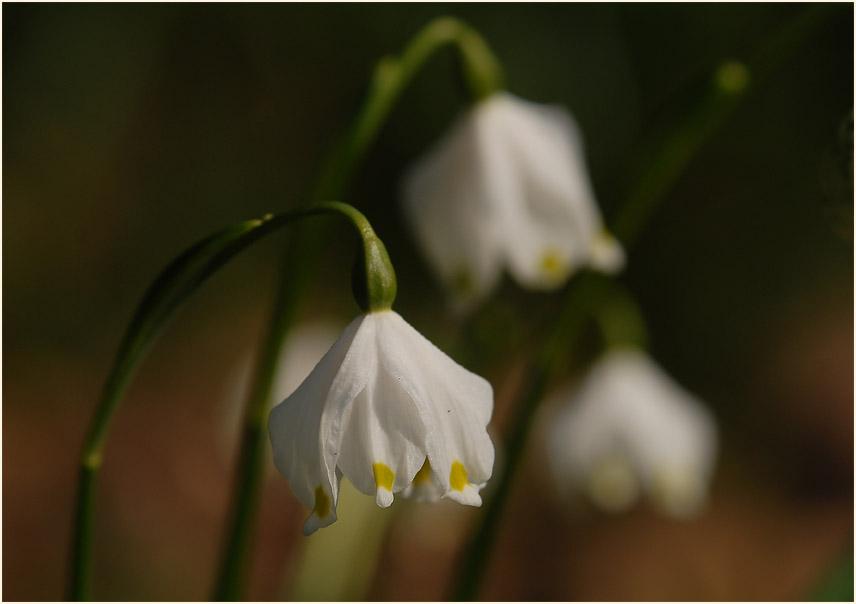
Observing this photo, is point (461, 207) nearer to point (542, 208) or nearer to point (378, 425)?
point (542, 208)

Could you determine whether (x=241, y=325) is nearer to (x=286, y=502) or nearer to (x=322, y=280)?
(x=322, y=280)

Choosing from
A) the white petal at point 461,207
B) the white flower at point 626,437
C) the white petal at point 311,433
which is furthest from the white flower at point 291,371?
the white petal at point 311,433

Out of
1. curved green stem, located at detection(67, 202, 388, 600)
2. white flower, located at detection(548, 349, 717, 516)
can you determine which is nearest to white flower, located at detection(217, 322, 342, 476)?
white flower, located at detection(548, 349, 717, 516)

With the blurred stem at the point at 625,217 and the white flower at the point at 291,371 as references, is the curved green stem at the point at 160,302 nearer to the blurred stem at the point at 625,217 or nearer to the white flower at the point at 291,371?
the blurred stem at the point at 625,217

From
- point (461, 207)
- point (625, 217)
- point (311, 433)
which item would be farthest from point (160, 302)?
point (625, 217)

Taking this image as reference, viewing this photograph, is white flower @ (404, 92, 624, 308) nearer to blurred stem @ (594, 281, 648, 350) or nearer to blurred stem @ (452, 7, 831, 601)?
blurred stem @ (452, 7, 831, 601)
